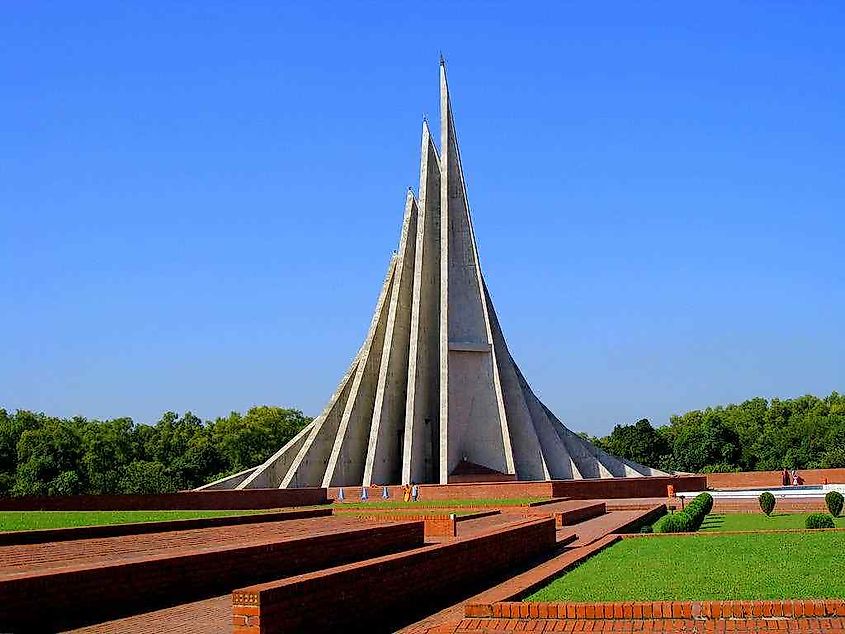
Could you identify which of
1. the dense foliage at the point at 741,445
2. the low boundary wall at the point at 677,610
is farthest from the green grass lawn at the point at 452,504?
the dense foliage at the point at 741,445

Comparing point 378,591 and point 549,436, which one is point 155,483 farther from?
point 378,591

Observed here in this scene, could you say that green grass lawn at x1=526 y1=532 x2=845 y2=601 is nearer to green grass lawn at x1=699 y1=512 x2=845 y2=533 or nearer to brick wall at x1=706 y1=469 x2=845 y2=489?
green grass lawn at x1=699 y1=512 x2=845 y2=533

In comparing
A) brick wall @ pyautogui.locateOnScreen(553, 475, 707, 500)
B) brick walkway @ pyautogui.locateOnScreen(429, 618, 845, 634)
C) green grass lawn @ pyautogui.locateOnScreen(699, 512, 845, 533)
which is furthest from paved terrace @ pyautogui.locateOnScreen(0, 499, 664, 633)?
brick wall @ pyautogui.locateOnScreen(553, 475, 707, 500)

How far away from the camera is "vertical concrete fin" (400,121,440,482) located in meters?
25.2

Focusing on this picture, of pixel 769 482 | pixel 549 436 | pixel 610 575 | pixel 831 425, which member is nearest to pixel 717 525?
pixel 610 575

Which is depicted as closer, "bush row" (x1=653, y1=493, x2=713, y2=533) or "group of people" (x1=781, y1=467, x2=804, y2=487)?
"bush row" (x1=653, y1=493, x2=713, y2=533)

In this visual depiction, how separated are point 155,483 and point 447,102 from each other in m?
15.2

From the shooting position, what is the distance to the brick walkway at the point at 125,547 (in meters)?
5.69

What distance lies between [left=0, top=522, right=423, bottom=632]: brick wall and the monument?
1687 cm

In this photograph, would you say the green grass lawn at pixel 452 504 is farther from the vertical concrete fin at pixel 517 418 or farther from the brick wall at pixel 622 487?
the vertical concrete fin at pixel 517 418

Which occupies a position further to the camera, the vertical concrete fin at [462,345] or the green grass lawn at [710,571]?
the vertical concrete fin at [462,345]

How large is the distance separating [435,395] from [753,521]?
506 inches

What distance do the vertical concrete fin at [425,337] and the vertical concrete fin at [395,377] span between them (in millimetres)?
352

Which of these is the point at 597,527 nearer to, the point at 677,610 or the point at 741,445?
the point at 677,610
